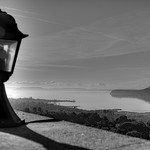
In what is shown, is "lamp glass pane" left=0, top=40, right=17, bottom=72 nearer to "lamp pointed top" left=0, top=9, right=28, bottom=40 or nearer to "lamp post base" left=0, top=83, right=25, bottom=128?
"lamp pointed top" left=0, top=9, right=28, bottom=40

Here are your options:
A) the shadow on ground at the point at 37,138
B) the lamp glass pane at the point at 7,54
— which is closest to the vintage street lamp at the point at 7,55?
the lamp glass pane at the point at 7,54

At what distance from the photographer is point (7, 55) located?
5234 millimetres

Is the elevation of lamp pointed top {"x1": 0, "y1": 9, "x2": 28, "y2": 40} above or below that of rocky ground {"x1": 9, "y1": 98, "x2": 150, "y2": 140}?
above

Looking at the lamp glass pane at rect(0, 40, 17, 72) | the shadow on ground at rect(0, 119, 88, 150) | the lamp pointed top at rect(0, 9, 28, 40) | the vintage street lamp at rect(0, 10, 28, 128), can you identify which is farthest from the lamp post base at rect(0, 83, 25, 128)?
the lamp pointed top at rect(0, 9, 28, 40)

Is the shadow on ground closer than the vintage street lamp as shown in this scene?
Yes

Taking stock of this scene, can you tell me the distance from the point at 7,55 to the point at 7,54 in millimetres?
19

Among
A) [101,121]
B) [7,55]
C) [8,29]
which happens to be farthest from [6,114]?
[101,121]

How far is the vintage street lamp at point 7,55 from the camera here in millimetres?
5051

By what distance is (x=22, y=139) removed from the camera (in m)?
4.16

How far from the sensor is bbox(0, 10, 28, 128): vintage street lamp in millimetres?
5051

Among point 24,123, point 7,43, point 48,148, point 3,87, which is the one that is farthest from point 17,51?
point 48,148

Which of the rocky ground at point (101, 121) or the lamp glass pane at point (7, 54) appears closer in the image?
the lamp glass pane at point (7, 54)

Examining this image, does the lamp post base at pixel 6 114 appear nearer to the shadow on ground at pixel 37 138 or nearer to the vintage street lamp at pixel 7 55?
the vintage street lamp at pixel 7 55

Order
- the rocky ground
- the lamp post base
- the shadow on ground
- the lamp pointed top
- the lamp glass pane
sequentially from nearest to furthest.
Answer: the shadow on ground, the lamp pointed top, the lamp glass pane, the lamp post base, the rocky ground
